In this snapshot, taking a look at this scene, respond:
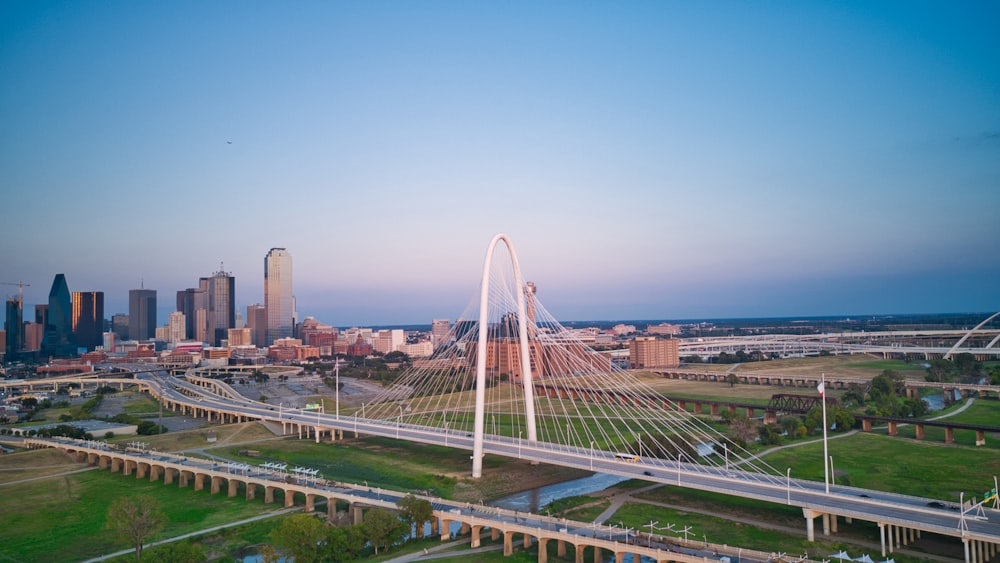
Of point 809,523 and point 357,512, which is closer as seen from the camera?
point 809,523

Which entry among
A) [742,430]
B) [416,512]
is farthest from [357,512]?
[742,430]

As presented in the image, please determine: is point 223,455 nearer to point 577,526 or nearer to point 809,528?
point 577,526

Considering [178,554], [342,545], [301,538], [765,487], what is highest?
[765,487]

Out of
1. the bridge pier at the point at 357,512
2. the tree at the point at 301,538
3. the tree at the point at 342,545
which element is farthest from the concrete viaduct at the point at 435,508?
the tree at the point at 301,538

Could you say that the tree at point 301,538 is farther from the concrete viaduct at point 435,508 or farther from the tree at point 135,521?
the tree at point 135,521

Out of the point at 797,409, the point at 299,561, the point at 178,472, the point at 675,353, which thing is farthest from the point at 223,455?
the point at 675,353

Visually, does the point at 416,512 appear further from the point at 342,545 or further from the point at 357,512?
the point at 357,512
